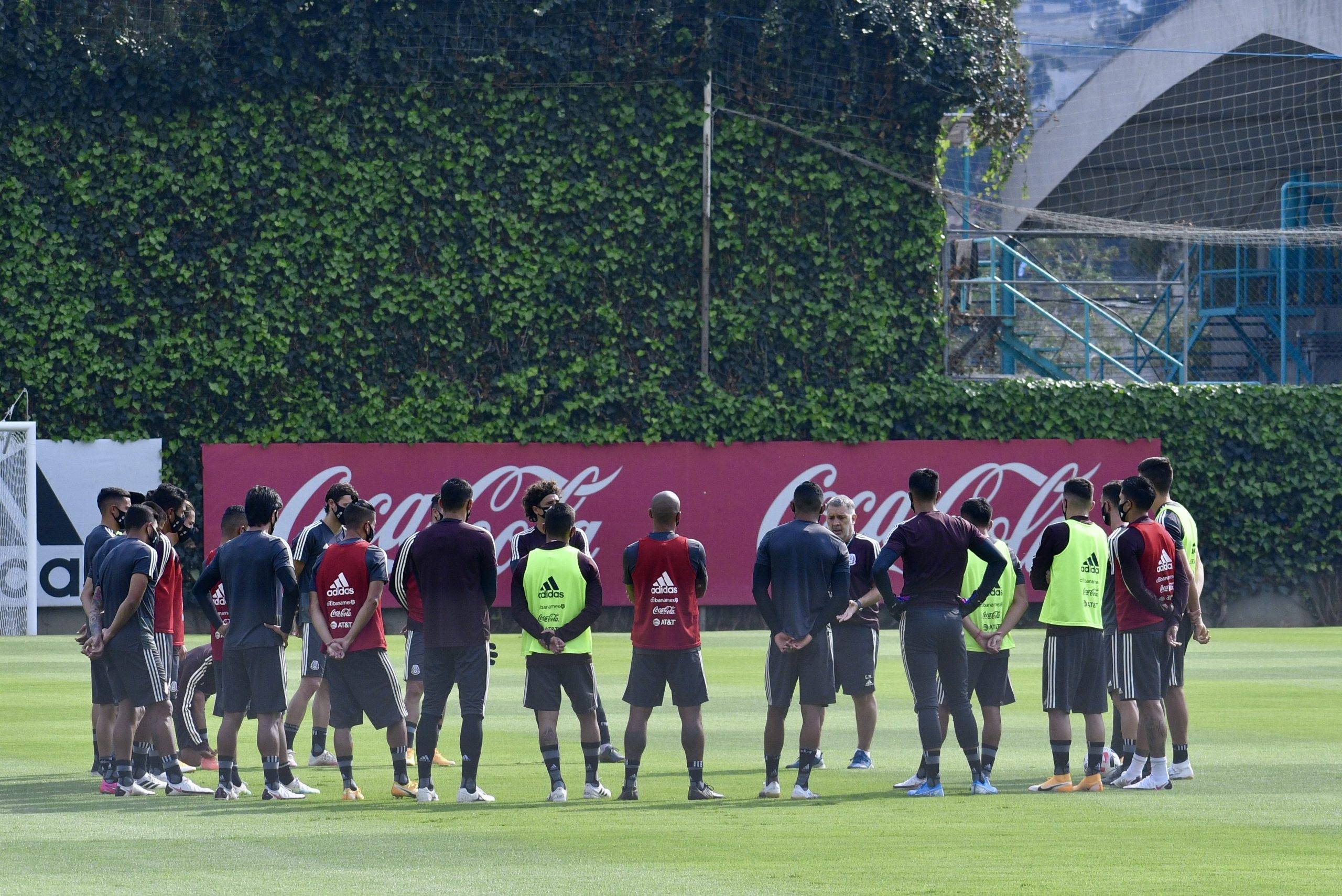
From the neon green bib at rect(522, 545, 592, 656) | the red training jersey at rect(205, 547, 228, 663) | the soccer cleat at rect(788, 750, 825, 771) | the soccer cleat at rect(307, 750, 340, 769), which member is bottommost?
the soccer cleat at rect(307, 750, 340, 769)

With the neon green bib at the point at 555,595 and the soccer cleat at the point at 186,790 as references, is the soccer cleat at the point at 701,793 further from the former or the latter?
the soccer cleat at the point at 186,790

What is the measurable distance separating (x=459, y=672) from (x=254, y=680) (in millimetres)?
1243

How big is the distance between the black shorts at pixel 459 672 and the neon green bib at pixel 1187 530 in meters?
4.59

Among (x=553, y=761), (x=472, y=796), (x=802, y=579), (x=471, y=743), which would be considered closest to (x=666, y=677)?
(x=553, y=761)

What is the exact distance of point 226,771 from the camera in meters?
11.0

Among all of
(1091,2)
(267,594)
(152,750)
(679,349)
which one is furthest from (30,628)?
(1091,2)

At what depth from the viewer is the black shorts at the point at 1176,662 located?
11523 millimetres

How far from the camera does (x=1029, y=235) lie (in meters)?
27.2

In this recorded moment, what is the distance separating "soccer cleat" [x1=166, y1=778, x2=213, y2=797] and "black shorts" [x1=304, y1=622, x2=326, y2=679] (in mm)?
1223

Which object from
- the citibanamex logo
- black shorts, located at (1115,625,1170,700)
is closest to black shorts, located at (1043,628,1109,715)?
black shorts, located at (1115,625,1170,700)

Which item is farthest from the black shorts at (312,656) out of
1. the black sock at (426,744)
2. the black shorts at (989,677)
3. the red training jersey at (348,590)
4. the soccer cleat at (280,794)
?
the black shorts at (989,677)

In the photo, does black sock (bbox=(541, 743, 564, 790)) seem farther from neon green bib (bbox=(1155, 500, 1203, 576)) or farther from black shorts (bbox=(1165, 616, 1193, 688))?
neon green bib (bbox=(1155, 500, 1203, 576))

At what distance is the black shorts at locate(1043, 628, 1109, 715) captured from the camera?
11289mm

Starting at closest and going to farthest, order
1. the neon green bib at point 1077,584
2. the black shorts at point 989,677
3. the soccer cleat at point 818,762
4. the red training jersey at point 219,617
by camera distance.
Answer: the neon green bib at point 1077,584
the black shorts at point 989,677
the red training jersey at point 219,617
the soccer cleat at point 818,762
